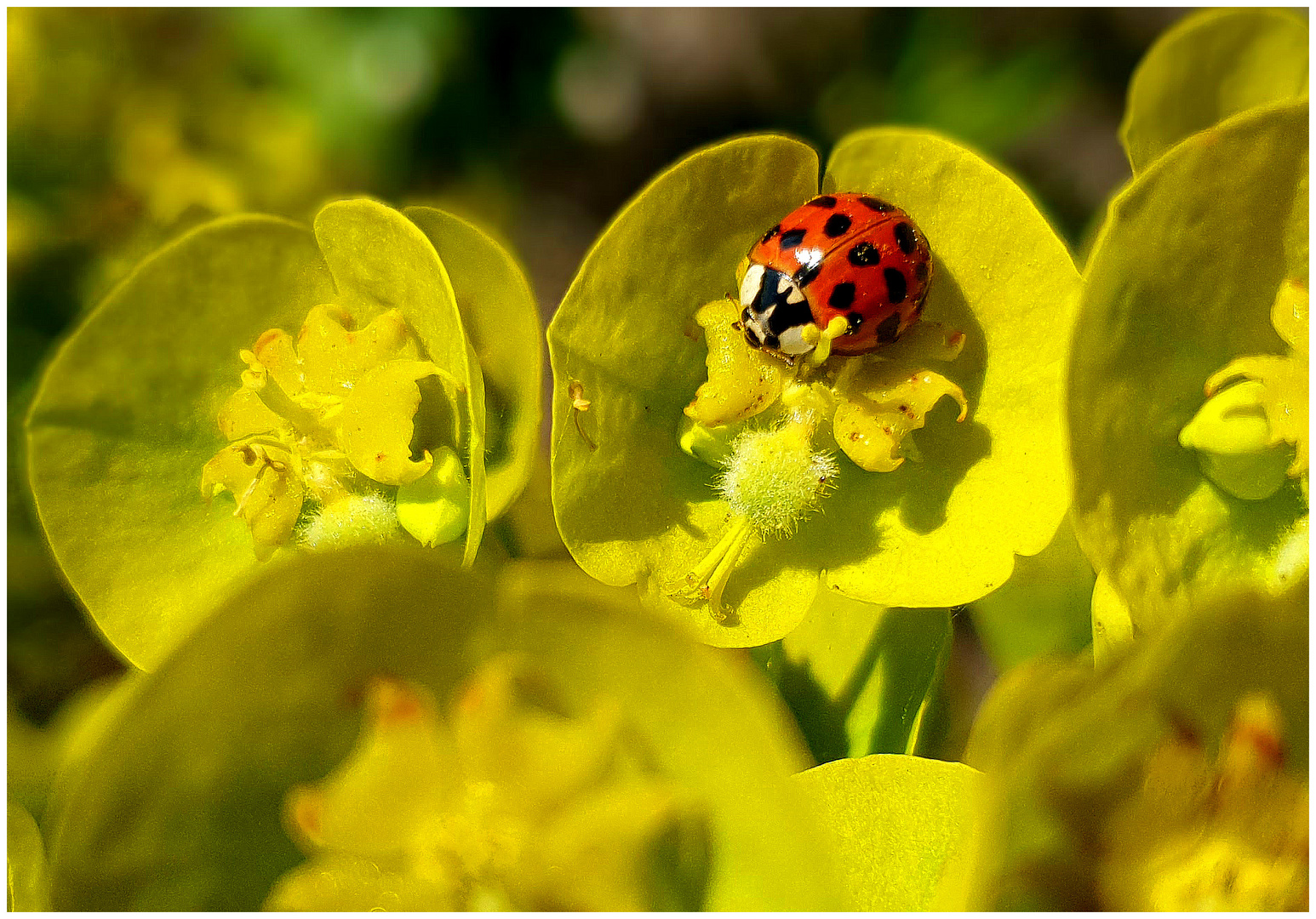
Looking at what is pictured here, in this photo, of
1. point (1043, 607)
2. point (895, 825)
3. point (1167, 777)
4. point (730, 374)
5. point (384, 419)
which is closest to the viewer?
point (1167, 777)

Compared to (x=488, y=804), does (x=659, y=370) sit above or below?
above

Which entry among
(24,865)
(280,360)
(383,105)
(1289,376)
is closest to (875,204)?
(1289,376)

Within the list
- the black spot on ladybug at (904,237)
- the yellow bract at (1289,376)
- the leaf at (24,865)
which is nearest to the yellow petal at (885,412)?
the black spot on ladybug at (904,237)

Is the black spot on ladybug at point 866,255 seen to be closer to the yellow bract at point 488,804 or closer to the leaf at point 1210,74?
the leaf at point 1210,74

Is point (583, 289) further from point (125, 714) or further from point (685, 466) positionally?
point (125, 714)

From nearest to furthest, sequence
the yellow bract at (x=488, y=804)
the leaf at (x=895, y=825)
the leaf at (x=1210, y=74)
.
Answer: the yellow bract at (x=488, y=804) < the leaf at (x=895, y=825) < the leaf at (x=1210, y=74)

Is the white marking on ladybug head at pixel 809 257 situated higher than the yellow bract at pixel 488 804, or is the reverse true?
the white marking on ladybug head at pixel 809 257

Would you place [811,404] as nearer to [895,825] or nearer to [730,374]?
[730,374]
